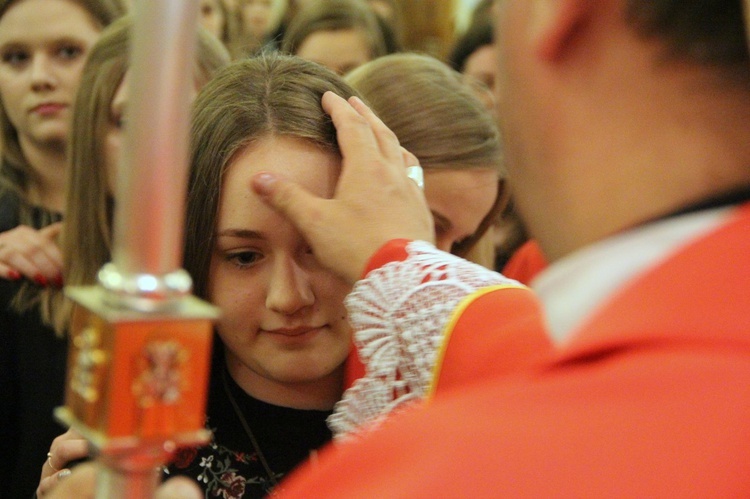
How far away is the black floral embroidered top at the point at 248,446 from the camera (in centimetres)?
127

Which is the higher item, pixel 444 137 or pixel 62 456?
pixel 444 137

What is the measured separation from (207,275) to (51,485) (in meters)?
0.32

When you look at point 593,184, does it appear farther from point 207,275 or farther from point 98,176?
point 98,176

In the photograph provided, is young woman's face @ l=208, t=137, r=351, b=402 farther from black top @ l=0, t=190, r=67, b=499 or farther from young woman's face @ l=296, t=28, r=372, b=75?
young woman's face @ l=296, t=28, r=372, b=75

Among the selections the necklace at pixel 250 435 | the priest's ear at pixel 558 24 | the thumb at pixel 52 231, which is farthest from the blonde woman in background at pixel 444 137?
the priest's ear at pixel 558 24

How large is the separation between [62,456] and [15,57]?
3.99 feet

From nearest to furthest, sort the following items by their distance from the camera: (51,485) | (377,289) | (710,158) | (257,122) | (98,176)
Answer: (710,158)
(377,289)
(51,485)
(257,122)
(98,176)

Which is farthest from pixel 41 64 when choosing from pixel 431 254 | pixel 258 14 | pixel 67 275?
pixel 258 14

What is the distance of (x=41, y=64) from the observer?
206cm

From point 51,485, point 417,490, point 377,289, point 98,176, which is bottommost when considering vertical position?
point 51,485

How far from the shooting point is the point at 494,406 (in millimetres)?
484

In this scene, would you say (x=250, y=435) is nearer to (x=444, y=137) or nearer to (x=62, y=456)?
(x=62, y=456)

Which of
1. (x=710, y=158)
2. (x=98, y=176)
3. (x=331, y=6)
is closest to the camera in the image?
(x=710, y=158)

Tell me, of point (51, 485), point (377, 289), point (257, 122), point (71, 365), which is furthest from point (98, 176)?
point (71, 365)
